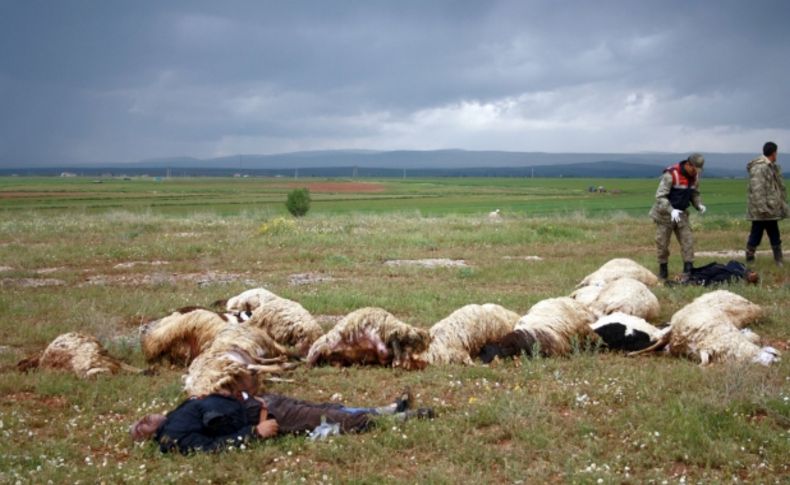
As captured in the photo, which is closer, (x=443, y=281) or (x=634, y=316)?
(x=634, y=316)

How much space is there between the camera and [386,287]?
1466cm

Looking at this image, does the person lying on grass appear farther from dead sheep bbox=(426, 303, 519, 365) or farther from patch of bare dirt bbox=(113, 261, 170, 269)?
patch of bare dirt bbox=(113, 261, 170, 269)

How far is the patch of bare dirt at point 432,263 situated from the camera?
18125 millimetres

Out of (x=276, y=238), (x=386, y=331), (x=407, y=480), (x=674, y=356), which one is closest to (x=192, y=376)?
(x=386, y=331)

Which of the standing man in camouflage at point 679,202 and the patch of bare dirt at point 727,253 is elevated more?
the standing man in camouflage at point 679,202

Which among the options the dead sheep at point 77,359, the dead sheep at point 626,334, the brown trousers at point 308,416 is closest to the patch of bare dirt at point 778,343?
the dead sheep at point 626,334

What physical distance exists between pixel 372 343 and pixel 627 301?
175 inches

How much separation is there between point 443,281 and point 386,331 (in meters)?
6.93

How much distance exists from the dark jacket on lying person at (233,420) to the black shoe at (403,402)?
11.1 inches

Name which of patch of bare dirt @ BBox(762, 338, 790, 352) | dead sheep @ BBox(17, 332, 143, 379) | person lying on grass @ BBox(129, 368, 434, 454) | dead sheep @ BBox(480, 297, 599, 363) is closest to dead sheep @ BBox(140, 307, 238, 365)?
dead sheep @ BBox(17, 332, 143, 379)

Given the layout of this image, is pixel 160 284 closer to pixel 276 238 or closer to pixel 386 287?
pixel 386 287

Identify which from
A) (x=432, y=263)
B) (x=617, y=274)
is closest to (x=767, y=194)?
(x=617, y=274)

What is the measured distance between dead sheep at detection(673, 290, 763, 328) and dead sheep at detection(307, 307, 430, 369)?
4.41m

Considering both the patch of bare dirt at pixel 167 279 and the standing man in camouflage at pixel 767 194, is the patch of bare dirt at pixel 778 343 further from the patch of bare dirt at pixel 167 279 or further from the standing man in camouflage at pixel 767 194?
the patch of bare dirt at pixel 167 279
